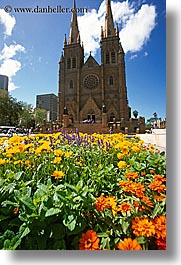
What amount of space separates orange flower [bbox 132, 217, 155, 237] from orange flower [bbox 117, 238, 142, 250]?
28 millimetres

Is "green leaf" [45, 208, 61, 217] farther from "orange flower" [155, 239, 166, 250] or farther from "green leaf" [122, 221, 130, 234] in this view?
"orange flower" [155, 239, 166, 250]

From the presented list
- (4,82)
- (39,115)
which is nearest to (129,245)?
(4,82)

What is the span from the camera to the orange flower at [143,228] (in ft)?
2.37

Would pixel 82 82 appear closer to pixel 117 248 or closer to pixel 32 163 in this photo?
pixel 32 163

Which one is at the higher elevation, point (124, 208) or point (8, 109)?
point (8, 109)

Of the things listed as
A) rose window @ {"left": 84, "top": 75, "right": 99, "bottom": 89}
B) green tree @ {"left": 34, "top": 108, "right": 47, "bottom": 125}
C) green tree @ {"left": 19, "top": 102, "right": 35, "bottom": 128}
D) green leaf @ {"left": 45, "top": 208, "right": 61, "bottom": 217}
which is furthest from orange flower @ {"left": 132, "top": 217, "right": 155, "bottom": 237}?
rose window @ {"left": 84, "top": 75, "right": 99, "bottom": 89}

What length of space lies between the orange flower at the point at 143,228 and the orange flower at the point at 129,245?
3 cm

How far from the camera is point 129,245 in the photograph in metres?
0.73

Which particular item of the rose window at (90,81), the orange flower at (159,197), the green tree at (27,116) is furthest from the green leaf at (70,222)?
the rose window at (90,81)

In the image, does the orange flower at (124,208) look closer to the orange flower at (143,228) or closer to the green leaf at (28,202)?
the orange flower at (143,228)

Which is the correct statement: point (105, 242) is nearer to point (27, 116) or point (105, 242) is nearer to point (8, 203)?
point (8, 203)

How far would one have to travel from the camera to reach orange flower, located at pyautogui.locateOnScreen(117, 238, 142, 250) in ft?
2.41

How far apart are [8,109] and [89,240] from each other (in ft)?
3.33

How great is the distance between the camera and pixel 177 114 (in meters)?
1.07
